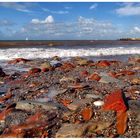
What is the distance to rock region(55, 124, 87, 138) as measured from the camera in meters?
4.77

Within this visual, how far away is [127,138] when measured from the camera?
459 cm

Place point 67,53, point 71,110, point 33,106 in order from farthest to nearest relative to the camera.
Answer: point 67,53 → point 33,106 → point 71,110

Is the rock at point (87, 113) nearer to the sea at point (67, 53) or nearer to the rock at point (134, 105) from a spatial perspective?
the rock at point (134, 105)

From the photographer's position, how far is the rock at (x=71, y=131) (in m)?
4.77

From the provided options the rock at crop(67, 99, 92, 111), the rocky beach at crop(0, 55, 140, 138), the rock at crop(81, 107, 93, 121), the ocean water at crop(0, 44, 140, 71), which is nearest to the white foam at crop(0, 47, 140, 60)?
the ocean water at crop(0, 44, 140, 71)

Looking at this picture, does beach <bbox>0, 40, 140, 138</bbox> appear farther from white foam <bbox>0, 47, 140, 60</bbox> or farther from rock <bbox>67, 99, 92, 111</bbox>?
white foam <bbox>0, 47, 140, 60</bbox>

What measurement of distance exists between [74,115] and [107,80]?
3.23 m

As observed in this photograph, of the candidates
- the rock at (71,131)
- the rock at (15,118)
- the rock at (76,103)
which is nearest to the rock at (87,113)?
the rock at (76,103)

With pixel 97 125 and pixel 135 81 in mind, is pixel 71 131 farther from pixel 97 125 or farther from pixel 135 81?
pixel 135 81

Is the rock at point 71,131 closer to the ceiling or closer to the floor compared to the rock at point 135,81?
closer to the floor

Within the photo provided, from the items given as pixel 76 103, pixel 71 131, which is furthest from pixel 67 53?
pixel 71 131

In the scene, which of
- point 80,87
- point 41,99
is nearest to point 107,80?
point 80,87

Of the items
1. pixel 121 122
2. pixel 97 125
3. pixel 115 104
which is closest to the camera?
pixel 97 125

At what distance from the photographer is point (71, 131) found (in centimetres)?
484
